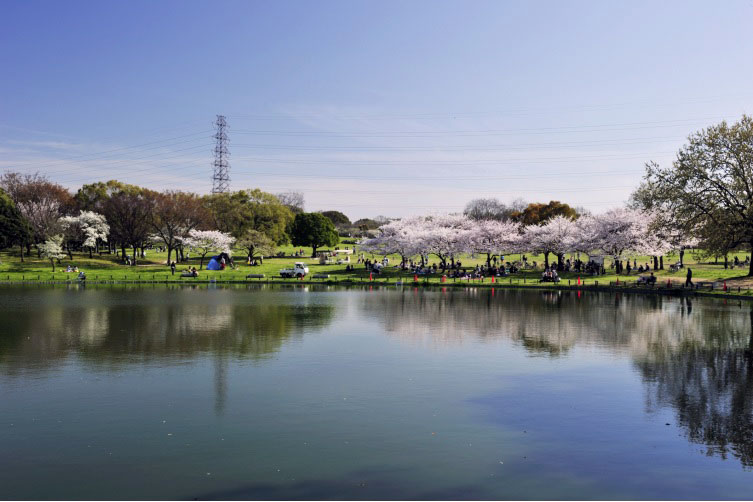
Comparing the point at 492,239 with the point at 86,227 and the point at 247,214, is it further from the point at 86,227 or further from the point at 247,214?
the point at 86,227

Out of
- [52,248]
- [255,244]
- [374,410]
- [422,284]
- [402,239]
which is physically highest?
[402,239]

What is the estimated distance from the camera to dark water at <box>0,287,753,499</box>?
13156 mm

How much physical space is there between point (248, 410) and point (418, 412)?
16.4 feet

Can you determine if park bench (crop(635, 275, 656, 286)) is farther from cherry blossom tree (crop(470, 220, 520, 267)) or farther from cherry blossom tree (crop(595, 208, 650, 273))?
cherry blossom tree (crop(470, 220, 520, 267))

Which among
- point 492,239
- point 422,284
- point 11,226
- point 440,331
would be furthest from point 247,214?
point 440,331

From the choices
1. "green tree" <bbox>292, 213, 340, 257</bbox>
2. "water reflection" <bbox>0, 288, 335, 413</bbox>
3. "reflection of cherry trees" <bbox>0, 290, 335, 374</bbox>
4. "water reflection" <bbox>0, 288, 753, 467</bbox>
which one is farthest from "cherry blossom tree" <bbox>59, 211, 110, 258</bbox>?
"reflection of cherry trees" <bbox>0, 290, 335, 374</bbox>

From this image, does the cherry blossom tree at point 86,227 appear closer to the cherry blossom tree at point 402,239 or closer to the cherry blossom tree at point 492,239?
the cherry blossom tree at point 402,239

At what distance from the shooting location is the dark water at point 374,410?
1316 centimetres

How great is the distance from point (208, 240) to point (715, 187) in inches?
2929

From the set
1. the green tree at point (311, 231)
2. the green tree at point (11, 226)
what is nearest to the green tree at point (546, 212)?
the green tree at point (311, 231)

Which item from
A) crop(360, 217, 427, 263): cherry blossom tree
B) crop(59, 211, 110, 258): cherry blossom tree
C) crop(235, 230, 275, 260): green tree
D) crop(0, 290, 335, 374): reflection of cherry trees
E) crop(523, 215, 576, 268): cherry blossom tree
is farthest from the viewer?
crop(235, 230, 275, 260): green tree

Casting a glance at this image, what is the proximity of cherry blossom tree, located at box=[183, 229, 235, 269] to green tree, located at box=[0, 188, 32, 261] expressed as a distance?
23.3m

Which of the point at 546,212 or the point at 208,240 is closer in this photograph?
the point at 208,240

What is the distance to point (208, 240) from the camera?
104 m
